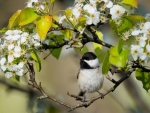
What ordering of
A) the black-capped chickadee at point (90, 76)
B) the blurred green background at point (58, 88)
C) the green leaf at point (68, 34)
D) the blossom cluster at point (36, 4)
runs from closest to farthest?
the blossom cluster at point (36, 4) → the green leaf at point (68, 34) → the black-capped chickadee at point (90, 76) → the blurred green background at point (58, 88)

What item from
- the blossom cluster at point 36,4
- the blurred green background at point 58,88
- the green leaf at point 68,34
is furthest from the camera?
the blurred green background at point 58,88

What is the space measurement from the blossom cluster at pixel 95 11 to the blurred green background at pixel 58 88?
124 centimetres

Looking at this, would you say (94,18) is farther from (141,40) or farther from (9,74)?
(9,74)

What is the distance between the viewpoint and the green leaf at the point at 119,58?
4.54 ft

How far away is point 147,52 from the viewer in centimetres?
139

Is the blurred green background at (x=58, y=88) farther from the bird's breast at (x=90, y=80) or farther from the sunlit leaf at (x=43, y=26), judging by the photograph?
the sunlit leaf at (x=43, y=26)

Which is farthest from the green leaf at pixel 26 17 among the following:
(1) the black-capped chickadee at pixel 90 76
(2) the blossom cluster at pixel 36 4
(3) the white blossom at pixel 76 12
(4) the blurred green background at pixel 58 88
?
(4) the blurred green background at pixel 58 88

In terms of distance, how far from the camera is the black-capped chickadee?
2.24 metres

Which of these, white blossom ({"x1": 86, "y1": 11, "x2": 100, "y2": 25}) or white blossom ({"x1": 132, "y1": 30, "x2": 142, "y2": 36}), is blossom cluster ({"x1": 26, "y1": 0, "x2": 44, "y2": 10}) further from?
white blossom ({"x1": 132, "y1": 30, "x2": 142, "y2": 36})

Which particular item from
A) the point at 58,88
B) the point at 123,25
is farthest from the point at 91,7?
the point at 58,88

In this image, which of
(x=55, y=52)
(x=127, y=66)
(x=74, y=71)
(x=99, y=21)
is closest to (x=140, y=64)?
(x=127, y=66)

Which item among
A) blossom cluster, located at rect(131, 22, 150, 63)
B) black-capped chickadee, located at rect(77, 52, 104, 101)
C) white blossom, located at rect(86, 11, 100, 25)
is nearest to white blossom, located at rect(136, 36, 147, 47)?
blossom cluster, located at rect(131, 22, 150, 63)

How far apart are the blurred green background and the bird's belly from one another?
434 mm

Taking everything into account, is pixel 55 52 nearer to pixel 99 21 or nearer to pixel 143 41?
pixel 99 21
